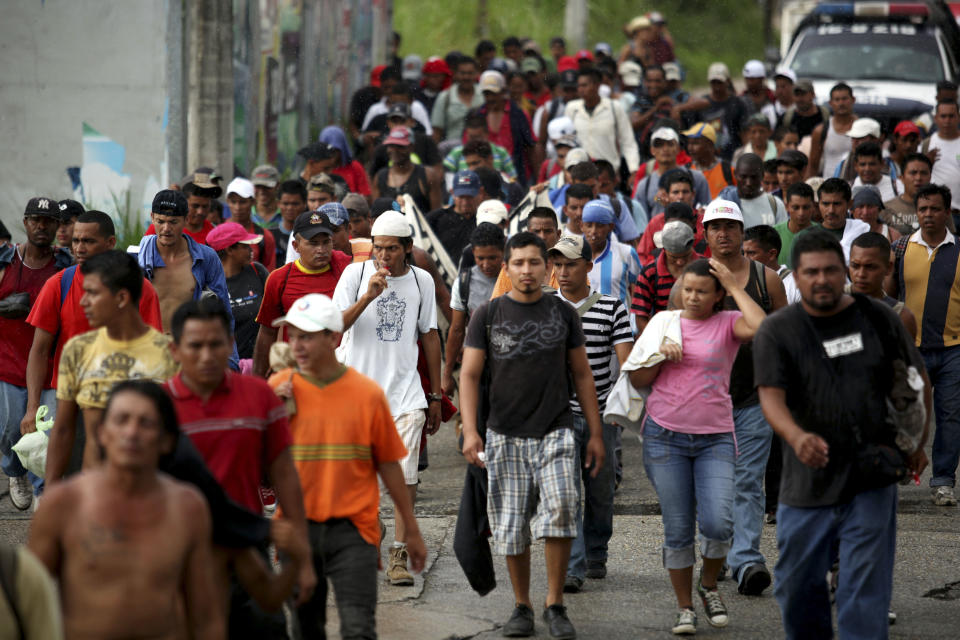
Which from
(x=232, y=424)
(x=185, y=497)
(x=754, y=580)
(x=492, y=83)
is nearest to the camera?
(x=185, y=497)

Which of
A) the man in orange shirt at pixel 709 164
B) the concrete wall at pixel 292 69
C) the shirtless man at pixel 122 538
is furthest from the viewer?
the concrete wall at pixel 292 69

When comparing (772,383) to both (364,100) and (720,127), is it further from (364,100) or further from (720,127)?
(364,100)

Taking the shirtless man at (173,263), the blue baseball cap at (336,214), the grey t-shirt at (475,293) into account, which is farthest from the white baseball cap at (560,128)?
the shirtless man at (173,263)

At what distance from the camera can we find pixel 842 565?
18.3ft

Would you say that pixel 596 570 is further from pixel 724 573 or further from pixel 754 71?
pixel 754 71

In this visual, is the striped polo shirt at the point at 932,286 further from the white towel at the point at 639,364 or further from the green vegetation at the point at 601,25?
the green vegetation at the point at 601,25

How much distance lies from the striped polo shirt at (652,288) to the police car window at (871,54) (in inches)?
430

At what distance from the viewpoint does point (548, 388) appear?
6.58 m

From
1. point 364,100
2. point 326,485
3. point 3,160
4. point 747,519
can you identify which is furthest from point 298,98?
point 326,485

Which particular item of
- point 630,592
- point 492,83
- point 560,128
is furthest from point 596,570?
point 492,83

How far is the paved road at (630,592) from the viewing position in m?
6.75

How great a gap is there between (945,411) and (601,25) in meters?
27.6

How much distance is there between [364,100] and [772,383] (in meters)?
16.5

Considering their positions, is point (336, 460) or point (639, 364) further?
point (639, 364)
